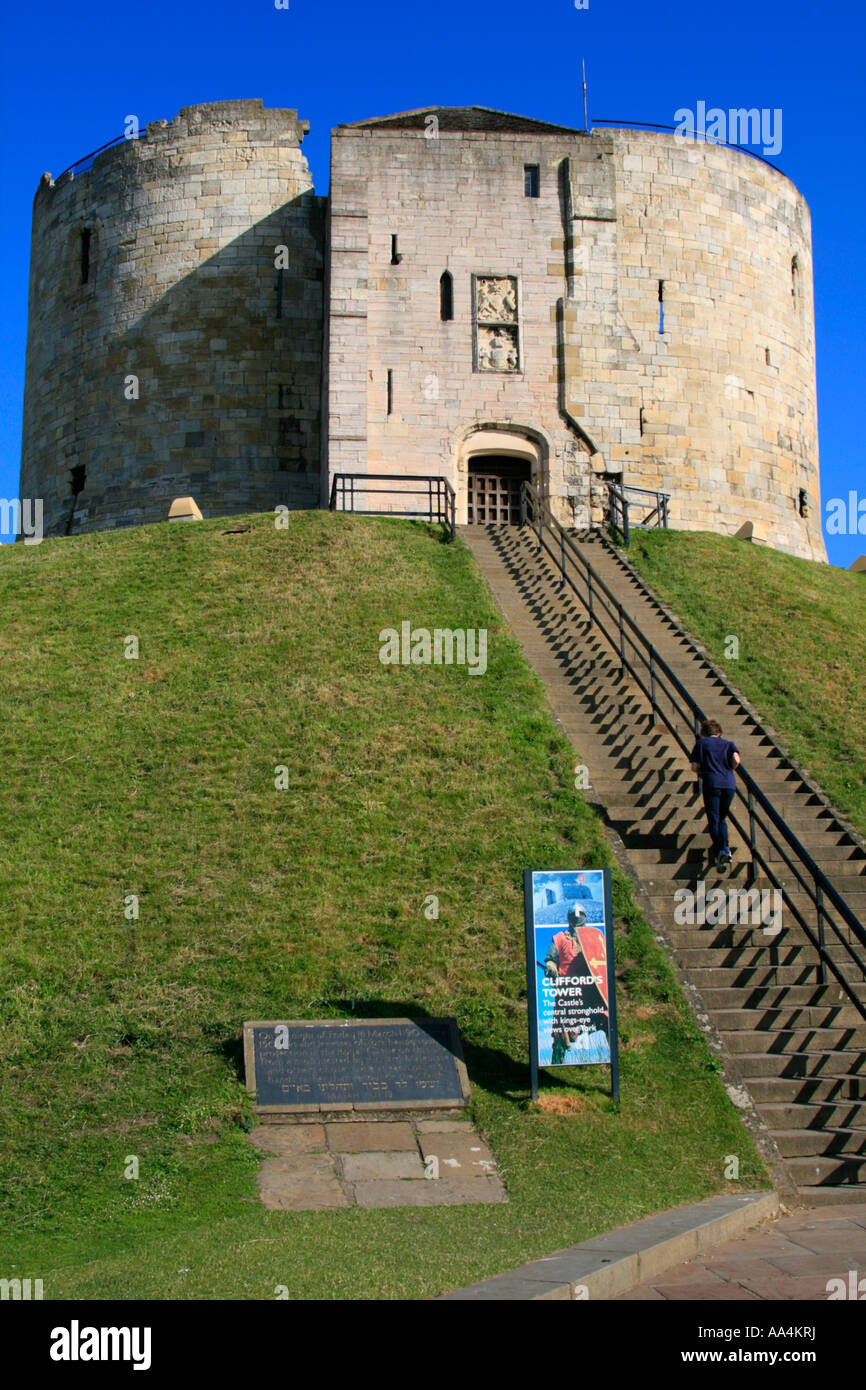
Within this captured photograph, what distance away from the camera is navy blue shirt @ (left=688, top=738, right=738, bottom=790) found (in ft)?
38.8

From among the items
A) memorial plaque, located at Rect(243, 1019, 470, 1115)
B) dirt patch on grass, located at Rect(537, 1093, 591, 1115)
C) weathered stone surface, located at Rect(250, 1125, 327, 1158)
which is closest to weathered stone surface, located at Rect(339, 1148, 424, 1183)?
weathered stone surface, located at Rect(250, 1125, 327, 1158)

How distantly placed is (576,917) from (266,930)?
A: 2.92 meters

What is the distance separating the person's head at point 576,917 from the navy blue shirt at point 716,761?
3052 millimetres

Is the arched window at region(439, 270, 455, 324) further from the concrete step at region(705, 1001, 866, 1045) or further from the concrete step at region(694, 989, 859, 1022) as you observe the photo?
the concrete step at region(705, 1001, 866, 1045)

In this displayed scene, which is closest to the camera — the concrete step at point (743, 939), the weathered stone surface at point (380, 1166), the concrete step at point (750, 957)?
the weathered stone surface at point (380, 1166)

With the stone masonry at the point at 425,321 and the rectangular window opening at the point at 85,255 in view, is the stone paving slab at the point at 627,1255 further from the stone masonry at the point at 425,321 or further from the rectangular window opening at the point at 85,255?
the rectangular window opening at the point at 85,255

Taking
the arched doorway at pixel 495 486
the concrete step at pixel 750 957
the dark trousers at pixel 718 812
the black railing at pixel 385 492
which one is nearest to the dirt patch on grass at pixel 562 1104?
the concrete step at pixel 750 957

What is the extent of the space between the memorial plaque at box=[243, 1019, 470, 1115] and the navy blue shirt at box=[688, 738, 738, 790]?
3702 mm

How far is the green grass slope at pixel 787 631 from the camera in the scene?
1525cm

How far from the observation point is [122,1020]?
9727 mm
